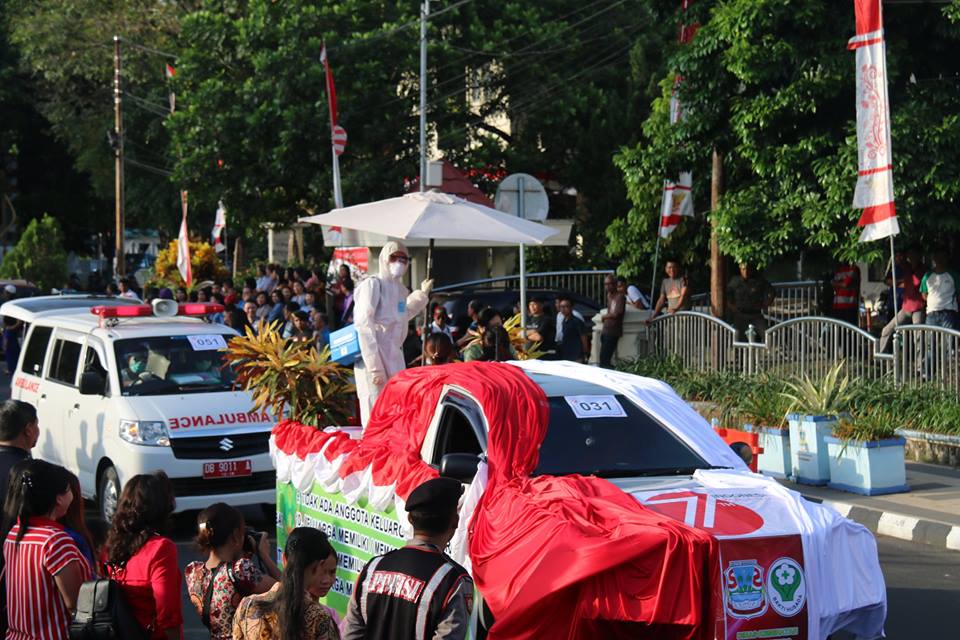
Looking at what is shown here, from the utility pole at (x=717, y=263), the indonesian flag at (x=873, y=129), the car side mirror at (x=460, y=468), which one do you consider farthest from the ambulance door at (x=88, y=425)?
the utility pole at (x=717, y=263)

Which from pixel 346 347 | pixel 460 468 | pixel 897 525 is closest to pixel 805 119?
pixel 897 525

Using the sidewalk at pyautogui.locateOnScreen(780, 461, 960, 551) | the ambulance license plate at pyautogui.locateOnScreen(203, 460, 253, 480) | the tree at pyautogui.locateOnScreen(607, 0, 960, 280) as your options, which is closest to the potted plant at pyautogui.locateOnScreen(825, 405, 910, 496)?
the sidewalk at pyautogui.locateOnScreen(780, 461, 960, 551)

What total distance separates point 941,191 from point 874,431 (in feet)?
16.9

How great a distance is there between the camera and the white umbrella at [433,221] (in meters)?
11.2

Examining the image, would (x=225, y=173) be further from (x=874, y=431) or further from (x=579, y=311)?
(x=874, y=431)

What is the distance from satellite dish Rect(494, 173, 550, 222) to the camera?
1627 cm

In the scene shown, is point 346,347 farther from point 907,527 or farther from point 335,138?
point 335,138

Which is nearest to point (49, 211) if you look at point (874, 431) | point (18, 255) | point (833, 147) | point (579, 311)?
point (18, 255)

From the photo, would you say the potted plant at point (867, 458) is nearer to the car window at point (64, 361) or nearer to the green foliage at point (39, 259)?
the car window at point (64, 361)

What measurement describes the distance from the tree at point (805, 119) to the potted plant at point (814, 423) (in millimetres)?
4053

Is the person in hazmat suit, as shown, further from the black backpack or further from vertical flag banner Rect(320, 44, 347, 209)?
vertical flag banner Rect(320, 44, 347, 209)

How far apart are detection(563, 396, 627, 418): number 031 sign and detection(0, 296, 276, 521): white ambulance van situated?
4.87 m

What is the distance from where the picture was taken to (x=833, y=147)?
17.7 m

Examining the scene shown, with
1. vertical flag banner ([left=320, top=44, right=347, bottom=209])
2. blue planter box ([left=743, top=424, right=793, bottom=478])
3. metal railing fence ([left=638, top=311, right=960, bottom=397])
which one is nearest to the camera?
blue planter box ([left=743, top=424, right=793, bottom=478])
